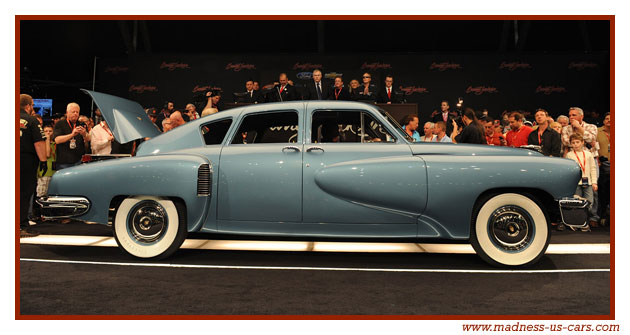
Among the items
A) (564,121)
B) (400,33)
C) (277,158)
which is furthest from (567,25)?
(277,158)

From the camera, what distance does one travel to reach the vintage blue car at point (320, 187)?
12.9 feet

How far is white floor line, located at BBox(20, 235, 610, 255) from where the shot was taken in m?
4.65

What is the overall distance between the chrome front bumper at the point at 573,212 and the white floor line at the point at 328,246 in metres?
Result: 0.86

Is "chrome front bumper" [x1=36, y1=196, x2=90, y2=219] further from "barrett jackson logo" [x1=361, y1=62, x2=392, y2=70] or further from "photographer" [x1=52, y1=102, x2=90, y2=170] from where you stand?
"barrett jackson logo" [x1=361, y1=62, x2=392, y2=70]

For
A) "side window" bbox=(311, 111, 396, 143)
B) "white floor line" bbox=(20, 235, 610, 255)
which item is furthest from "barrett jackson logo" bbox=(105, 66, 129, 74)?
"side window" bbox=(311, 111, 396, 143)

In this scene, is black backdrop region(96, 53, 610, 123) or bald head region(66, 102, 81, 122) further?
black backdrop region(96, 53, 610, 123)

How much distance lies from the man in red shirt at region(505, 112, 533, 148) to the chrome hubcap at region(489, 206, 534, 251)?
350 cm

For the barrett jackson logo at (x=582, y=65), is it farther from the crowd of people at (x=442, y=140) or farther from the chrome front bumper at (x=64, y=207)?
the chrome front bumper at (x=64, y=207)

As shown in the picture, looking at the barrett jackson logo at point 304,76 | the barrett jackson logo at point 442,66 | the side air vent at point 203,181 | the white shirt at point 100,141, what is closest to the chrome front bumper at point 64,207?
the side air vent at point 203,181

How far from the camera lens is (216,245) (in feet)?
15.9

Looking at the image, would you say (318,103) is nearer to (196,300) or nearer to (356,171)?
(356,171)

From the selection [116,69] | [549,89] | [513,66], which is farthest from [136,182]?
[549,89]

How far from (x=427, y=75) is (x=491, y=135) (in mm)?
6639

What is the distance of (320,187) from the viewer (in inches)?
159
